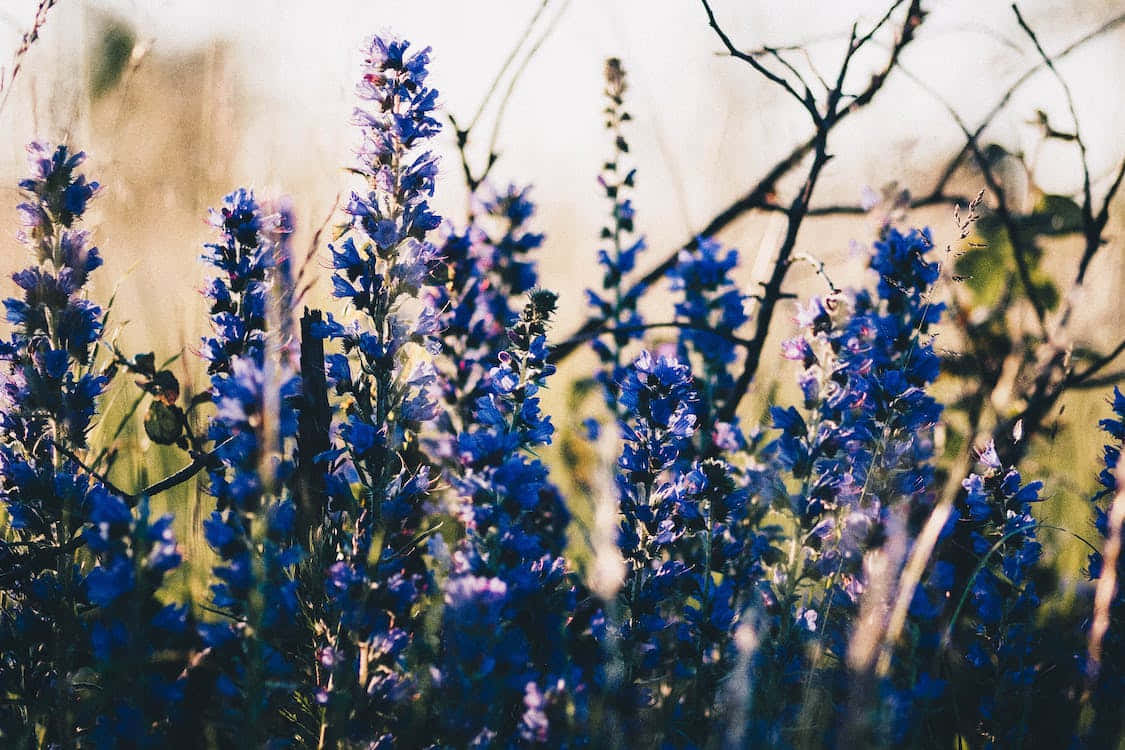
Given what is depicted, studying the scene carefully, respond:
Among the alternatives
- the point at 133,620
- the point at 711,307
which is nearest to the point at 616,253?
the point at 711,307

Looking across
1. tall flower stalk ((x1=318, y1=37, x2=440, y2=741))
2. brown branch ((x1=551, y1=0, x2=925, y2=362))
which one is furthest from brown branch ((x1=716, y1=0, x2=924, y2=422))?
tall flower stalk ((x1=318, y1=37, x2=440, y2=741))

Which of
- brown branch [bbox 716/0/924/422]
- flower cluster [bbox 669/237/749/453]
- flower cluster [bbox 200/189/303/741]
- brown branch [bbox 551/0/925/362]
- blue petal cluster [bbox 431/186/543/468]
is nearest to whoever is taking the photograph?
flower cluster [bbox 200/189/303/741]

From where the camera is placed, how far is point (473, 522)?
1.45 metres

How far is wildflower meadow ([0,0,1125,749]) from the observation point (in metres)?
Result: 1.29

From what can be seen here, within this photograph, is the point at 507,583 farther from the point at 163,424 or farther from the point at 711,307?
the point at 711,307

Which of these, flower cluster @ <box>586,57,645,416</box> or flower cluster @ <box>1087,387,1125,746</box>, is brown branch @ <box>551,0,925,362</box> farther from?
flower cluster @ <box>1087,387,1125,746</box>

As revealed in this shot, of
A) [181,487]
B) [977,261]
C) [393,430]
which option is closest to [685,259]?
[977,261]

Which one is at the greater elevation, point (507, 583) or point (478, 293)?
point (478, 293)

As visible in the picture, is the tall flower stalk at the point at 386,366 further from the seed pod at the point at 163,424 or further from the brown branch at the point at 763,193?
the brown branch at the point at 763,193

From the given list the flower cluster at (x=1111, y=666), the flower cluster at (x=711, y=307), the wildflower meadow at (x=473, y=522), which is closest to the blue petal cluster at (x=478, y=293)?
the wildflower meadow at (x=473, y=522)

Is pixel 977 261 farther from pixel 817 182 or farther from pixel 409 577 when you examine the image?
pixel 409 577

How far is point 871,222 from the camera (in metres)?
2.06

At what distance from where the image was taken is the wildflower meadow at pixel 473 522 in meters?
1.29

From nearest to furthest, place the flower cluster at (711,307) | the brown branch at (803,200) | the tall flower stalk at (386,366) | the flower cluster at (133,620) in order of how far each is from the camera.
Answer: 1. the flower cluster at (133,620)
2. the tall flower stalk at (386,366)
3. the brown branch at (803,200)
4. the flower cluster at (711,307)
